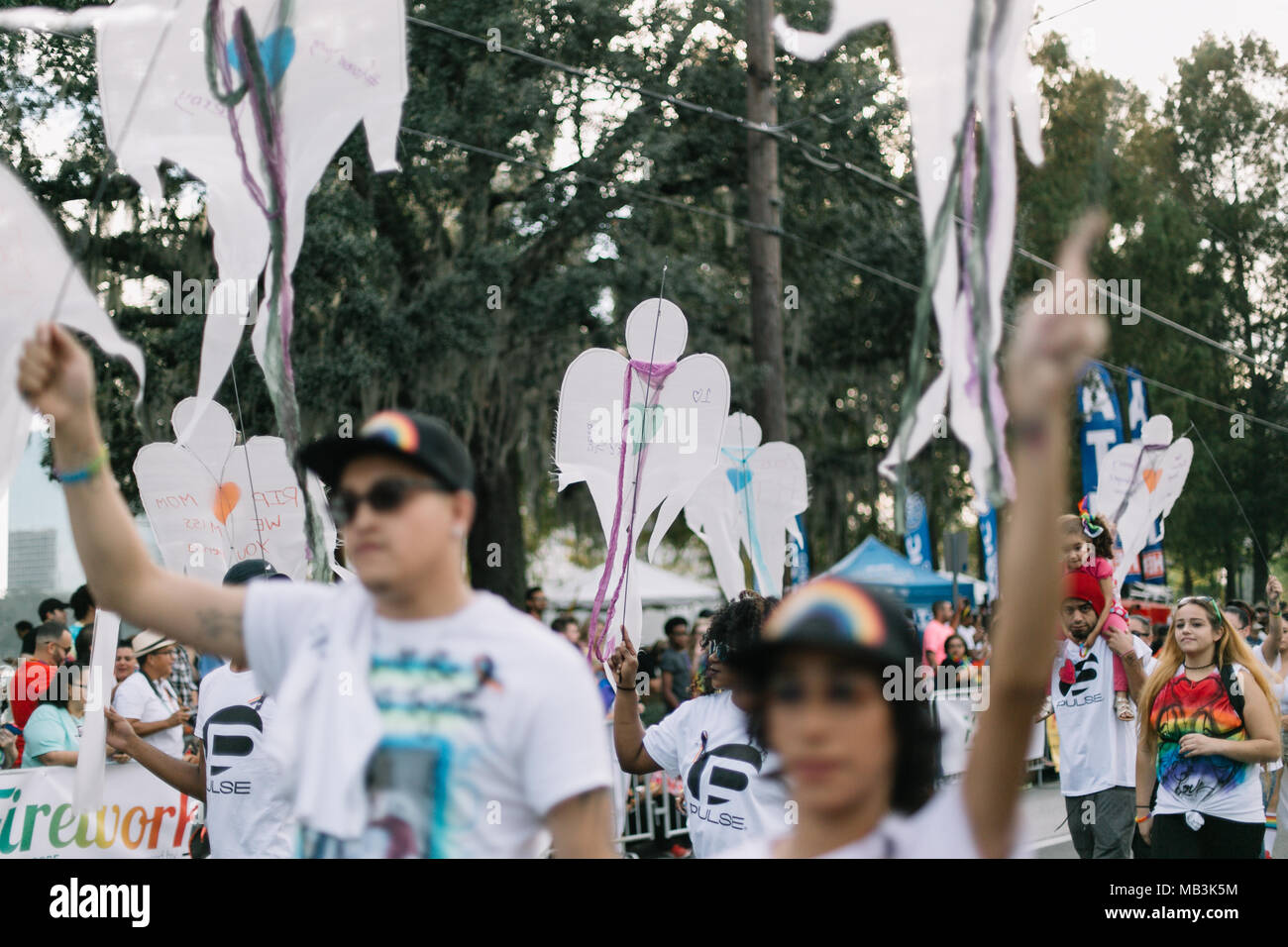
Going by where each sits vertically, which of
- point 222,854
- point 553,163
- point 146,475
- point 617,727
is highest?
point 553,163

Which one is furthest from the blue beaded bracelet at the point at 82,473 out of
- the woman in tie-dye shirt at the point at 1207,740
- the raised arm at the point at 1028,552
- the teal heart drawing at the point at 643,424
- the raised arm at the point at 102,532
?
the teal heart drawing at the point at 643,424

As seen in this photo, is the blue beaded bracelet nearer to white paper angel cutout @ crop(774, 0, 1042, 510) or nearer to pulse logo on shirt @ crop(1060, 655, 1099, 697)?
white paper angel cutout @ crop(774, 0, 1042, 510)

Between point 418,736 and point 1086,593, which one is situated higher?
point 1086,593

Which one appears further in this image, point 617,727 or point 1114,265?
point 1114,265

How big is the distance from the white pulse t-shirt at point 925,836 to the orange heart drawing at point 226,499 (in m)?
6.83

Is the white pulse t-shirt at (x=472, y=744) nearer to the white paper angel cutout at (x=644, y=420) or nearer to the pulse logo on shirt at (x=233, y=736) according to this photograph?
the pulse logo on shirt at (x=233, y=736)

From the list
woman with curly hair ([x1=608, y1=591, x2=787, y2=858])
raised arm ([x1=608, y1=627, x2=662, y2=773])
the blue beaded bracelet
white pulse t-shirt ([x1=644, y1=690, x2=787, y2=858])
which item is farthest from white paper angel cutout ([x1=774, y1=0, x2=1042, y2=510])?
raised arm ([x1=608, y1=627, x2=662, y2=773])

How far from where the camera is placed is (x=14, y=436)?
13.8 feet

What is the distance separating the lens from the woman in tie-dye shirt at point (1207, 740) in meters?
5.54

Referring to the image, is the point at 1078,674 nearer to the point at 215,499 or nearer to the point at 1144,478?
the point at 215,499

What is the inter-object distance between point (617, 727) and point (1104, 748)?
9.45 ft

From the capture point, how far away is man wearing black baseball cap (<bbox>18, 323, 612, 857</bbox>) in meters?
2.07
